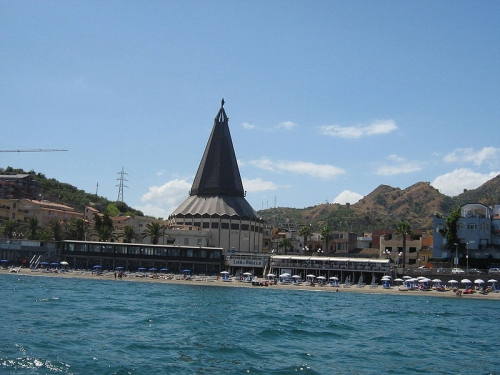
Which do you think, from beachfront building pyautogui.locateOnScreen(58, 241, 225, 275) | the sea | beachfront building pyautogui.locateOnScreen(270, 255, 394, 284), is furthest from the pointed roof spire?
the sea

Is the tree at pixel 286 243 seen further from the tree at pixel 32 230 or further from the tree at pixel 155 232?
the tree at pixel 32 230

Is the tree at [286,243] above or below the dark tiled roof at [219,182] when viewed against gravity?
below

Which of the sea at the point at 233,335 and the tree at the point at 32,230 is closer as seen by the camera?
the sea at the point at 233,335

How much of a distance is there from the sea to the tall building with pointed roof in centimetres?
4622

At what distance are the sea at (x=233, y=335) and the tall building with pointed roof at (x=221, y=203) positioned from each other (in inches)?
1820

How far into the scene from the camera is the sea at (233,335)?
26500 millimetres

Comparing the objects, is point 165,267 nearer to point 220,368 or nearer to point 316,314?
point 316,314

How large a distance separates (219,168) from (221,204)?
8.08m

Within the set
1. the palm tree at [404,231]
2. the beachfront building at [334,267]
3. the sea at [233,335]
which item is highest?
the palm tree at [404,231]

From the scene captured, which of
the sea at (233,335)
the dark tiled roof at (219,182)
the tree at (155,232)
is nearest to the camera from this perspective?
the sea at (233,335)

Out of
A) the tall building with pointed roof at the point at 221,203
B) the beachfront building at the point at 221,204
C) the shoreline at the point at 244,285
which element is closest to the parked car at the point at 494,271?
the shoreline at the point at 244,285

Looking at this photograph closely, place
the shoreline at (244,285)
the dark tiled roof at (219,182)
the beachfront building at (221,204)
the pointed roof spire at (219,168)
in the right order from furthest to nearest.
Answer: the pointed roof spire at (219,168) < the dark tiled roof at (219,182) < the beachfront building at (221,204) < the shoreline at (244,285)

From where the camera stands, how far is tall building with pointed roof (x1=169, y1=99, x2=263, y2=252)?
106m

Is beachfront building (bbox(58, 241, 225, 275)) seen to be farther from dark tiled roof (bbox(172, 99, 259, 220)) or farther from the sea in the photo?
the sea
